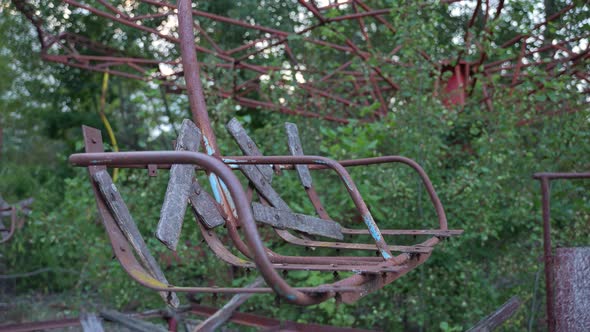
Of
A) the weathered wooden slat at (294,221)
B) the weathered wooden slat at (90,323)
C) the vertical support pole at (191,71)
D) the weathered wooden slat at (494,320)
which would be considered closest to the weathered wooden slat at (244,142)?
the vertical support pole at (191,71)

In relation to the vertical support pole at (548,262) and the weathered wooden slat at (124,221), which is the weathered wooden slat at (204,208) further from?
the vertical support pole at (548,262)

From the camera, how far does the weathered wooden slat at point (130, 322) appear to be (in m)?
3.53

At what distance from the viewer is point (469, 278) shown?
4277mm

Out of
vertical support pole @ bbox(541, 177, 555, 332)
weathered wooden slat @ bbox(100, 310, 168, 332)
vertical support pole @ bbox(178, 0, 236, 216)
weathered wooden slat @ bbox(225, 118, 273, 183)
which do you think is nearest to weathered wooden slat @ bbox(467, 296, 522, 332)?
vertical support pole @ bbox(541, 177, 555, 332)

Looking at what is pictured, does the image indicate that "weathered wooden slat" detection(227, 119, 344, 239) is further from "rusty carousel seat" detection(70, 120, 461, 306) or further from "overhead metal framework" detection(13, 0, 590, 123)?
"overhead metal framework" detection(13, 0, 590, 123)

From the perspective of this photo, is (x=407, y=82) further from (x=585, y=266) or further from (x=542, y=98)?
(x=585, y=266)

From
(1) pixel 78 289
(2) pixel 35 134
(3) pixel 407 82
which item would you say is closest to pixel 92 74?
(2) pixel 35 134

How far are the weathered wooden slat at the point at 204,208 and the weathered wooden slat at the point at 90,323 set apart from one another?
52.7 inches

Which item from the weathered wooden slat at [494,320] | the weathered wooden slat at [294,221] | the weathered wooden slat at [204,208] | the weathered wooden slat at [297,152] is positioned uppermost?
the weathered wooden slat at [297,152]

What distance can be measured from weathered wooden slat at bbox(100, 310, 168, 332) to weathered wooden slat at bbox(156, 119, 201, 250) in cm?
130

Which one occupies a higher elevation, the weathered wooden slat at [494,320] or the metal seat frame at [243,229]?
the metal seat frame at [243,229]

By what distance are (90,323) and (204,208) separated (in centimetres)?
143

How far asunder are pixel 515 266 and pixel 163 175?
97.3 inches

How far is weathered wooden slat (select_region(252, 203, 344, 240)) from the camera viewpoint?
2656 millimetres
